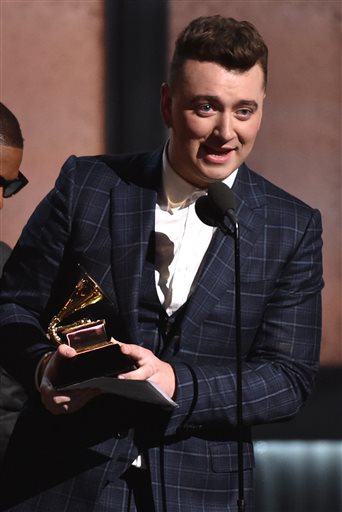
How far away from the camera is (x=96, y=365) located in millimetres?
2193

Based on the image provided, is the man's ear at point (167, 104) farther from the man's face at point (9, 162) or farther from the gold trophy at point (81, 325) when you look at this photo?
the man's face at point (9, 162)

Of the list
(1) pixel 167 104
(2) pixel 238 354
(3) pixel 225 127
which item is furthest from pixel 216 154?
(2) pixel 238 354

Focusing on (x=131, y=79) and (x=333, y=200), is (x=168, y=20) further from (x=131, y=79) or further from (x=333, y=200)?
(x=333, y=200)

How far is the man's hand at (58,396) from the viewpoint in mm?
2252

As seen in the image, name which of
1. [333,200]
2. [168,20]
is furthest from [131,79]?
[333,200]

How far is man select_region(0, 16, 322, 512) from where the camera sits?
7.72ft

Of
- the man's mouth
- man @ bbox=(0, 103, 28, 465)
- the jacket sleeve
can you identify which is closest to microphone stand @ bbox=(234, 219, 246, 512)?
the jacket sleeve

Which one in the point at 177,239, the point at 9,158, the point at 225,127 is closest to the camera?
the point at 225,127

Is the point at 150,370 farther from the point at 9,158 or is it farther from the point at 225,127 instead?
the point at 9,158

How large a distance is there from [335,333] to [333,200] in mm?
495

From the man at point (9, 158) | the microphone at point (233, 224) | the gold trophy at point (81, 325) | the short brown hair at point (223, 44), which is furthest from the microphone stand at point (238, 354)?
the man at point (9, 158)

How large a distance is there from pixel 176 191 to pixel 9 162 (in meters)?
0.59

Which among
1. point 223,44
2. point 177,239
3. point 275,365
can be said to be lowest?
point 275,365

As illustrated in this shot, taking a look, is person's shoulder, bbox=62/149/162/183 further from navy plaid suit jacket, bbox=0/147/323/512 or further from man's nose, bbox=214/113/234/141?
man's nose, bbox=214/113/234/141
